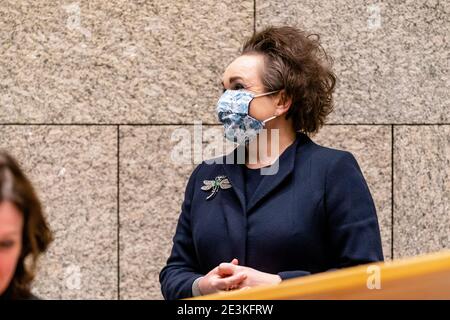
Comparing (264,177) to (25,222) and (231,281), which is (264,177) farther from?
(25,222)

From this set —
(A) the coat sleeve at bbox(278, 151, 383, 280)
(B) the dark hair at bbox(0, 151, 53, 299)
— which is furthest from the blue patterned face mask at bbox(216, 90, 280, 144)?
(B) the dark hair at bbox(0, 151, 53, 299)

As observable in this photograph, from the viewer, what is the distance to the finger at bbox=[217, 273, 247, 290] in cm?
282

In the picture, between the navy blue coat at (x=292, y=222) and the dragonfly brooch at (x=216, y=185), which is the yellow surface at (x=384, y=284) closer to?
the navy blue coat at (x=292, y=222)

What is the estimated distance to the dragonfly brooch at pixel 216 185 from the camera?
3213mm

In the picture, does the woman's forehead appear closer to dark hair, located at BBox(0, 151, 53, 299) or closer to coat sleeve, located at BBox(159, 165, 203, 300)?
coat sleeve, located at BBox(159, 165, 203, 300)

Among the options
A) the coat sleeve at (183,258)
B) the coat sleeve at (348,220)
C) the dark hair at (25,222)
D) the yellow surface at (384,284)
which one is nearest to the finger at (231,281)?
the coat sleeve at (348,220)

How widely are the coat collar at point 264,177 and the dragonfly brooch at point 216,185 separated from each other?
A: 0.10ft

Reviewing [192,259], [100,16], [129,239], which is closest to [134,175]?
[129,239]

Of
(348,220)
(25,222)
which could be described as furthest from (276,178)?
(25,222)

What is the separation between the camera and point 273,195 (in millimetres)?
3098

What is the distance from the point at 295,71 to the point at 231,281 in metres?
1.01

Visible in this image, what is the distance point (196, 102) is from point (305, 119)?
1.93 metres

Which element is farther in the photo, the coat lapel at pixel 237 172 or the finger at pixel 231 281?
the coat lapel at pixel 237 172
